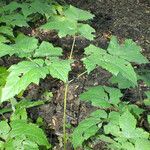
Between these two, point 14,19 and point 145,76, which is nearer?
point 145,76

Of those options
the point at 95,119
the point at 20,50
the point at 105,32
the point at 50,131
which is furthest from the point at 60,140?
the point at 105,32

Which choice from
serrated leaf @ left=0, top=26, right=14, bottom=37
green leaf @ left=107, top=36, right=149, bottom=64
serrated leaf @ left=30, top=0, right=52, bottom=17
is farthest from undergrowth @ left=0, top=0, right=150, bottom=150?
serrated leaf @ left=30, top=0, right=52, bottom=17

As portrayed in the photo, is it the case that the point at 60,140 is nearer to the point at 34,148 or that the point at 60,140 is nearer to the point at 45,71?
the point at 34,148

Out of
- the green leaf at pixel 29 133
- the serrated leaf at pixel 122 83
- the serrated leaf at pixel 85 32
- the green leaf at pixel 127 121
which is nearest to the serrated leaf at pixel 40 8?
the serrated leaf at pixel 85 32

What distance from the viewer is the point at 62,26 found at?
278 centimetres

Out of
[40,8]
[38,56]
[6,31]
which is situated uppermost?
[38,56]

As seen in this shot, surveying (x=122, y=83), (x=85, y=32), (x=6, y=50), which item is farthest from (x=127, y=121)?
(x=6, y=50)

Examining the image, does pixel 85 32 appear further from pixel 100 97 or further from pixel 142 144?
pixel 142 144

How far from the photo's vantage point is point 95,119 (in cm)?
279

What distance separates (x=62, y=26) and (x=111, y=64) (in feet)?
2.16

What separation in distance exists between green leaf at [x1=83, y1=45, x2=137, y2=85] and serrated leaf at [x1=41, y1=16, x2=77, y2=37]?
362 millimetres

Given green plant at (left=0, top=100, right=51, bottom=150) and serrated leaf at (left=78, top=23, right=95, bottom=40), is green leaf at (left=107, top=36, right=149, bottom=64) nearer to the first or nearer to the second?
serrated leaf at (left=78, top=23, right=95, bottom=40)

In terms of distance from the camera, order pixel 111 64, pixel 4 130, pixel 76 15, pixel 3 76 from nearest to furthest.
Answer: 1. pixel 111 64
2. pixel 4 130
3. pixel 76 15
4. pixel 3 76

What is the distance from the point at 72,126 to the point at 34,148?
4.22ft
